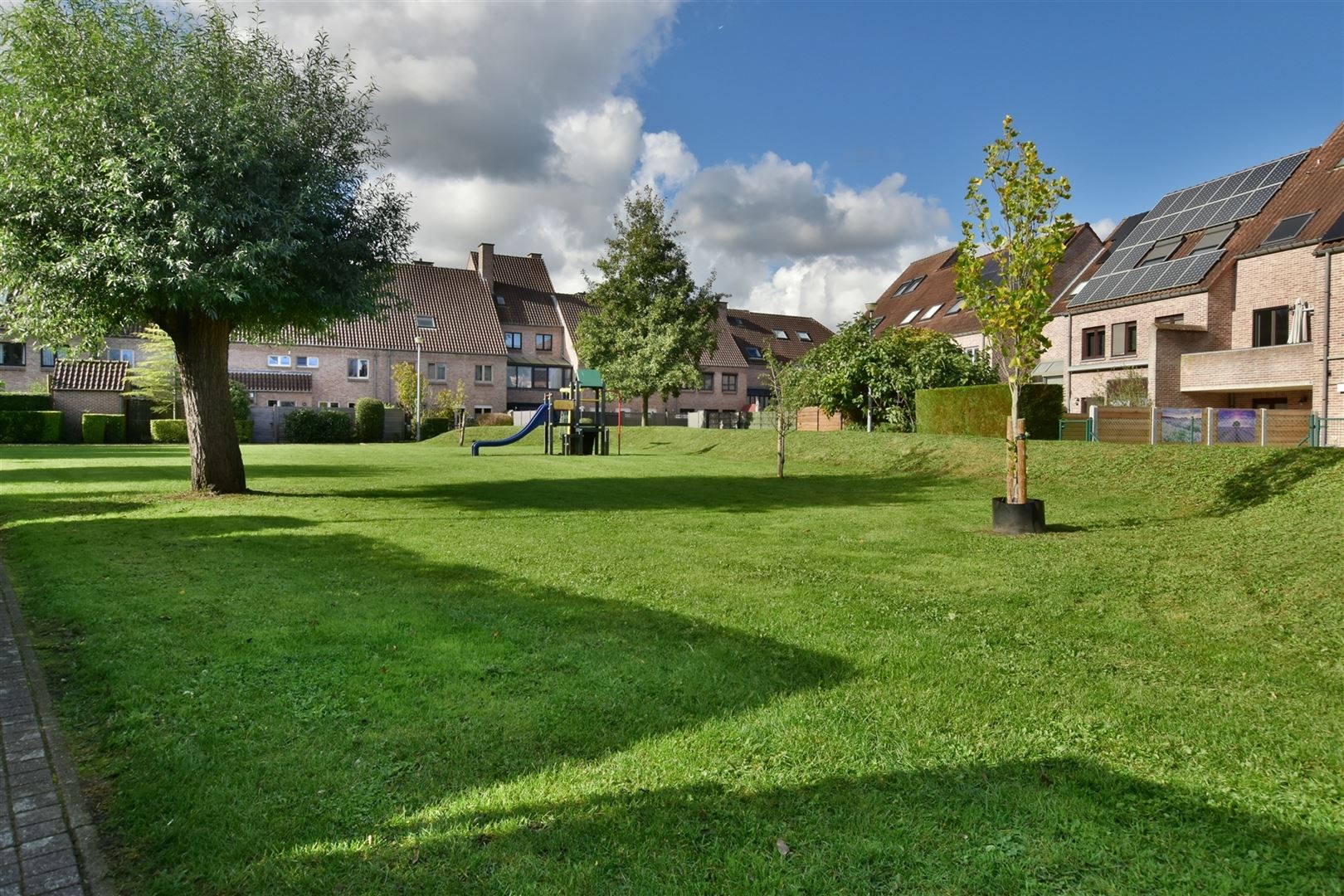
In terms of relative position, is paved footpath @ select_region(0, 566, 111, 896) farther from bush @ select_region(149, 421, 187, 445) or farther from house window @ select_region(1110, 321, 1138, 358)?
bush @ select_region(149, 421, 187, 445)

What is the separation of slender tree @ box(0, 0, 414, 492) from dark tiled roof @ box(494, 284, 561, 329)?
4838 cm

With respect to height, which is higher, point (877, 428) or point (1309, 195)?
point (1309, 195)

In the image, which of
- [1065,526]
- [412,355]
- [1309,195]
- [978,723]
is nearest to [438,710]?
[978,723]

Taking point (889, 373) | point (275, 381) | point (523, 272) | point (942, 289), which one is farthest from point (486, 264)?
point (889, 373)

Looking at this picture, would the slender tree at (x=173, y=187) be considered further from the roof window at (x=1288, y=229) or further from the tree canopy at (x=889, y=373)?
the roof window at (x=1288, y=229)

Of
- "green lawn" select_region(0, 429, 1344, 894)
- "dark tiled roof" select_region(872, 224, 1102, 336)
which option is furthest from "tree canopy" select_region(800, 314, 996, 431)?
"green lawn" select_region(0, 429, 1344, 894)

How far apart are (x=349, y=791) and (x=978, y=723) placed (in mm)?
2984

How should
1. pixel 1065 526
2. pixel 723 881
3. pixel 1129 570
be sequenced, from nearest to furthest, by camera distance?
pixel 723 881
pixel 1129 570
pixel 1065 526

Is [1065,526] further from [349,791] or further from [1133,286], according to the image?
[1133,286]

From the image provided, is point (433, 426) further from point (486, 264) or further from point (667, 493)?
point (667, 493)

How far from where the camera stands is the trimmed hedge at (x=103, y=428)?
39.4 m

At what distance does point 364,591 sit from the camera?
684 cm

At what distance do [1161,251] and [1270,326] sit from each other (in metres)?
6.58

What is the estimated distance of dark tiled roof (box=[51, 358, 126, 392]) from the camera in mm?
42688
